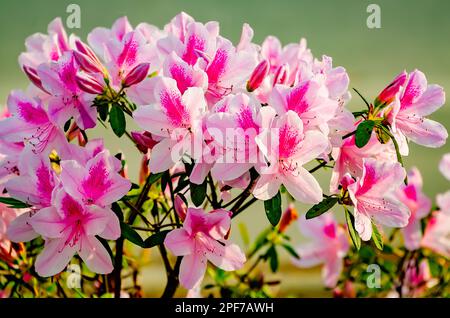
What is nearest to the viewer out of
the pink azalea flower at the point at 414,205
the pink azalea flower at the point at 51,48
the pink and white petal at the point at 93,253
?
the pink and white petal at the point at 93,253

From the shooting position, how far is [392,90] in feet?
3.60

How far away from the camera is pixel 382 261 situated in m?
1.68

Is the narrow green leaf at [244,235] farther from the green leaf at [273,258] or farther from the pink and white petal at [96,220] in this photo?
the pink and white petal at [96,220]

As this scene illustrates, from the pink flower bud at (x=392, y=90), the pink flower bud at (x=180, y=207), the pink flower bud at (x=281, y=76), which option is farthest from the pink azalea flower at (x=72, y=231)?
the pink flower bud at (x=392, y=90)

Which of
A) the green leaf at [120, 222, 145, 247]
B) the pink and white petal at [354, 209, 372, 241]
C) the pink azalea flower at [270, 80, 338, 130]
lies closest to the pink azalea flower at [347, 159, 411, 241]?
the pink and white petal at [354, 209, 372, 241]

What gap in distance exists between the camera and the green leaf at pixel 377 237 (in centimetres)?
108

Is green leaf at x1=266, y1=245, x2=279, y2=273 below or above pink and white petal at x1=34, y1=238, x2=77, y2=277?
below

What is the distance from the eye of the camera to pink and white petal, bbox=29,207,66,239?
3.43 ft

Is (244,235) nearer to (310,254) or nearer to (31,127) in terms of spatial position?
(310,254)

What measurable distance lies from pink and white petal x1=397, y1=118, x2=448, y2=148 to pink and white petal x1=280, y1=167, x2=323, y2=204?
18cm

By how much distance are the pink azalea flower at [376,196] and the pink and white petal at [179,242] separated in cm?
25

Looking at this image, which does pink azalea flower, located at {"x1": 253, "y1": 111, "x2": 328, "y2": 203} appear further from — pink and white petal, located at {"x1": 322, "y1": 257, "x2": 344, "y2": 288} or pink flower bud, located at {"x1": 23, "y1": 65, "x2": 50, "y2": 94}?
pink and white petal, located at {"x1": 322, "y1": 257, "x2": 344, "y2": 288}

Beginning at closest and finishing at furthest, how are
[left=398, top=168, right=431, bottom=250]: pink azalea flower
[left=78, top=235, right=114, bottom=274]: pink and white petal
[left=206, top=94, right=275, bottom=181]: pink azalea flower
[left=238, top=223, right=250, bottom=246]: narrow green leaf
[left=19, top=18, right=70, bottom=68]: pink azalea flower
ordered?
[left=206, top=94, right=275, bottom=181]: pink azalea flower < [left=78, top=235, right=114, bottom=274]: pink and white petal < [left=19, top=18, right=70, bottom=68]: pink azalea flower < [left=398, top=168, right=431, bottom=250]: pink azalea flower < [left=238, top=223, right=250, bottom=246]: narrow green leaf
